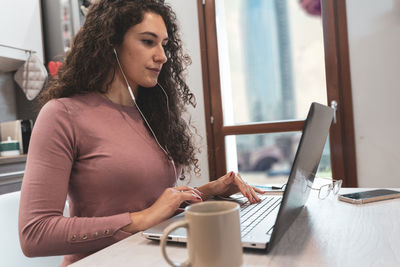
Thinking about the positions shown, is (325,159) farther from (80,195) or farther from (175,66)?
(80,195)

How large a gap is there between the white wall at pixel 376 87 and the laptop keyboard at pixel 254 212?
1450 millimetres

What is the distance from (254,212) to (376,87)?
5.63ft

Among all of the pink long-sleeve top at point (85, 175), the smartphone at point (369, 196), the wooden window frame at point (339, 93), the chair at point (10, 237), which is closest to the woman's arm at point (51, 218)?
the pink long-sleeve top at point (85, 175)

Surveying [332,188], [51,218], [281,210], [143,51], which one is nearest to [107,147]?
[51,218]

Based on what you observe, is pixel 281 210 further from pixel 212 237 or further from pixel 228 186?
pixel 228 186

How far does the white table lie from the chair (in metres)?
0.36

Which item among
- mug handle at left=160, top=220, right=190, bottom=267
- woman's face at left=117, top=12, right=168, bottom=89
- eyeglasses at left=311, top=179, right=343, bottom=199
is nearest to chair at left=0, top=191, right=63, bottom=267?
woman's face at left=117, top=12, right=168, bottom=89

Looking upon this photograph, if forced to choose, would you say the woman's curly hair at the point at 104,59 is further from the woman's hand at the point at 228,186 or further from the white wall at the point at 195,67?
the white wall at the point at 195,67

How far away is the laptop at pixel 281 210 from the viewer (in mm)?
533

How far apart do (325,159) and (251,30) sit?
3.54ft

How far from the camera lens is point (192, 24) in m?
2.66

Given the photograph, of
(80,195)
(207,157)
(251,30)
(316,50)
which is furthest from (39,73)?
(316,50)

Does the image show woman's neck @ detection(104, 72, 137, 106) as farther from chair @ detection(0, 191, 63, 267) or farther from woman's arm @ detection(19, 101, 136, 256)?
chair @ detection(0, 191, 63, 267)

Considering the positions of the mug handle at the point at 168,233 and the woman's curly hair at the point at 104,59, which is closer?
the mug handle at the point at 168,233
